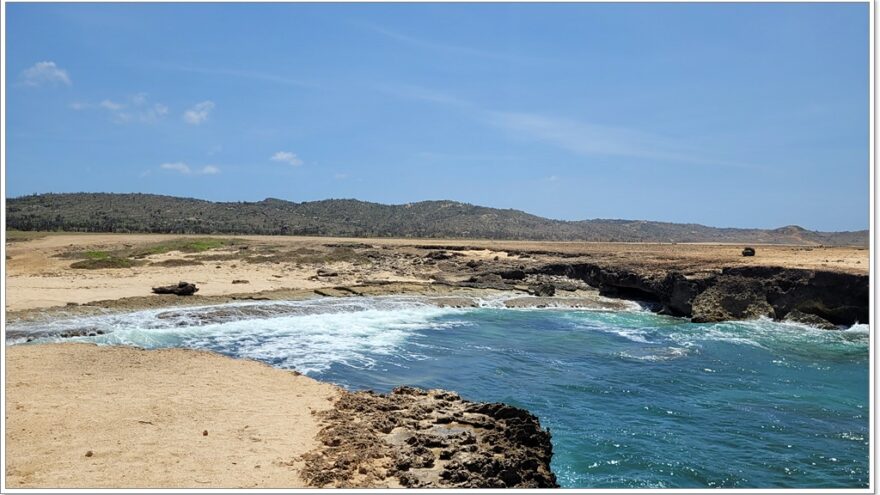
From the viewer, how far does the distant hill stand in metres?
65.4

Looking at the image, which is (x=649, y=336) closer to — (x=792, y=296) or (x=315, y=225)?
(x=792, y=296)

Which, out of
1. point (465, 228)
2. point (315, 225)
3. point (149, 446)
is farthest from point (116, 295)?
point (465, 228)

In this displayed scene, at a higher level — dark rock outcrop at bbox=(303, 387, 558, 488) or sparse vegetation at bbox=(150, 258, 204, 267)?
sparse vegetation at bbox=(150, 258, 204, 267)

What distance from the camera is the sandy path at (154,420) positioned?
5.93 metres

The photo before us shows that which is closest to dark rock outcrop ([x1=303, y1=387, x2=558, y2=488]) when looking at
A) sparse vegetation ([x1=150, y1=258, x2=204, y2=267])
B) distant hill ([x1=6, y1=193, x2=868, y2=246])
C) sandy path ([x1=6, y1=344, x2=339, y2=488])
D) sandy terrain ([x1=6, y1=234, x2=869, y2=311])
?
sandy path ([x1=6, y1=344, x2=339, y2=488])

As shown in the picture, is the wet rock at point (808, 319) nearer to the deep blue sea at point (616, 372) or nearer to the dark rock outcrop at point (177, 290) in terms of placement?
the deep blue sea at point (616, 372)

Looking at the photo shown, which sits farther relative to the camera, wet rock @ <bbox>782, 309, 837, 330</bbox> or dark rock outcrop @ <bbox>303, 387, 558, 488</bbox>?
wet rock @ <bbox>782, 309, 837, 330</bbox>

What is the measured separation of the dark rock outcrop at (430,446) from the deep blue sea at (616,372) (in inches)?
45.4

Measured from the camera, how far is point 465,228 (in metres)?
82.9

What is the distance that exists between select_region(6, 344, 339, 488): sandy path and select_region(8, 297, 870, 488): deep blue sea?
2.20m

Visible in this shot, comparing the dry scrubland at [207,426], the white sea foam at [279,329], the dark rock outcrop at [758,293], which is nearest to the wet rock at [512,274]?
the dark rock outcrop at [758,293]

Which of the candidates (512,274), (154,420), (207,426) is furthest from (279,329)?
(512,274)

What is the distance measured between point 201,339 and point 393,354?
197 inches

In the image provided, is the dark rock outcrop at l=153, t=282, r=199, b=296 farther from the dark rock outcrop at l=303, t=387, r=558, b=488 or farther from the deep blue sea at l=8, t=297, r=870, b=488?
the dark rock outcrop at l=303, t=387, r=558, b=488
